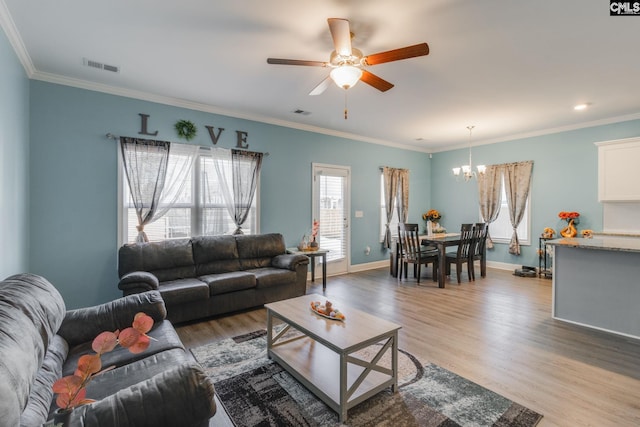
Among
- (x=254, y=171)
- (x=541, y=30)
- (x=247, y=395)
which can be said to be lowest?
(x=247, y=395)

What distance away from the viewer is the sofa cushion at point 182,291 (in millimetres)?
3268

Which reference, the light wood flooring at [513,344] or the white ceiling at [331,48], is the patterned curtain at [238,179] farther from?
the light wood flooring at [513,344]

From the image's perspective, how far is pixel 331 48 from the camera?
289cm

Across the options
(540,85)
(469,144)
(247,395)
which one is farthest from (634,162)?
(247,395)

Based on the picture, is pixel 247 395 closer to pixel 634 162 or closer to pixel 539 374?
pixel 539 374

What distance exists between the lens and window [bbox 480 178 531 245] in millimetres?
6141

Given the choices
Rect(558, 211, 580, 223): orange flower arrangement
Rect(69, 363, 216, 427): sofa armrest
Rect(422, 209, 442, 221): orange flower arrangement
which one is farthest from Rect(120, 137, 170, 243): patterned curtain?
Rect(558, 211, 580, 223): orange flower arrangement

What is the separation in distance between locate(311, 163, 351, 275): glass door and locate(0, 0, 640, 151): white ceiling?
1424mm

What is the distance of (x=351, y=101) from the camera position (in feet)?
14.1

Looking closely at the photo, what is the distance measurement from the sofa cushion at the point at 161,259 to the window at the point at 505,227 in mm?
6121

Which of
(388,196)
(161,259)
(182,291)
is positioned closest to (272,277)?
(182,291)

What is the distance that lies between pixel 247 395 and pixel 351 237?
4.34 m

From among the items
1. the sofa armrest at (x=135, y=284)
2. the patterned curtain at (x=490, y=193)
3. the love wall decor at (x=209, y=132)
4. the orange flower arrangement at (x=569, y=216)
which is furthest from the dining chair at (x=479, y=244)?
the sofa armrest at (x=135, y=284)

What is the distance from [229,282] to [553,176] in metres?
6.09
